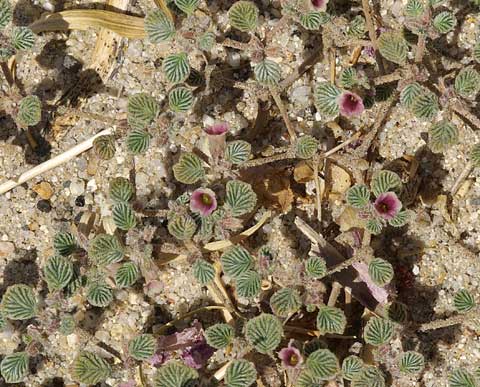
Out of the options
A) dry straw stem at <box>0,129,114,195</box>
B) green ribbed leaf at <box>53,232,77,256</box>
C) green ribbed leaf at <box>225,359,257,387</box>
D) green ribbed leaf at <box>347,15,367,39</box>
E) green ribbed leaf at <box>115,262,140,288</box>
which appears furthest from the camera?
dry straw stem at <box>0,129,114,195</box>

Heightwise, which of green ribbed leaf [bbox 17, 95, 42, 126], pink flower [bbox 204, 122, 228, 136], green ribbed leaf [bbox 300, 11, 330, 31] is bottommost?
green ribbed leaf [bbox 17, 95, 42, 126]

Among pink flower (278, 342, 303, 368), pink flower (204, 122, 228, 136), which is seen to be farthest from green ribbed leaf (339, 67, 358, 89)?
pink flower (278, 342, 303, 368)

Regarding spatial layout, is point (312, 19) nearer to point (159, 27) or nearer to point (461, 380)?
point (159, 27)

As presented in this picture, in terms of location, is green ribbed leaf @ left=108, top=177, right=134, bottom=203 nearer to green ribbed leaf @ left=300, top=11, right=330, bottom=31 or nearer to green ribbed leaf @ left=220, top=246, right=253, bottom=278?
green ribbed leaf @ left=220, top=246, right=253, bottom=278

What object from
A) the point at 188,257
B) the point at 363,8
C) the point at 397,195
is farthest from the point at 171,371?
the point at 363,8

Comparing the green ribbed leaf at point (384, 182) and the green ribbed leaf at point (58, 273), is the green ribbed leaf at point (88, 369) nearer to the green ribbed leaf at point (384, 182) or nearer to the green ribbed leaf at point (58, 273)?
the green ribbed leaf at point (58, 273)

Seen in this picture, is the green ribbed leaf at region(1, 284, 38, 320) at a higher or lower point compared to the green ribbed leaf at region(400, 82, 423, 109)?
lower

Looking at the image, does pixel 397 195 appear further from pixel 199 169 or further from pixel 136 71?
pixel 136 71

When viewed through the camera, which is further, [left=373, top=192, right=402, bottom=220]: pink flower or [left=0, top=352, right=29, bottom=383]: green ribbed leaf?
[left=0, top=352, right=29, bottom=383]: green ribbed leaf
